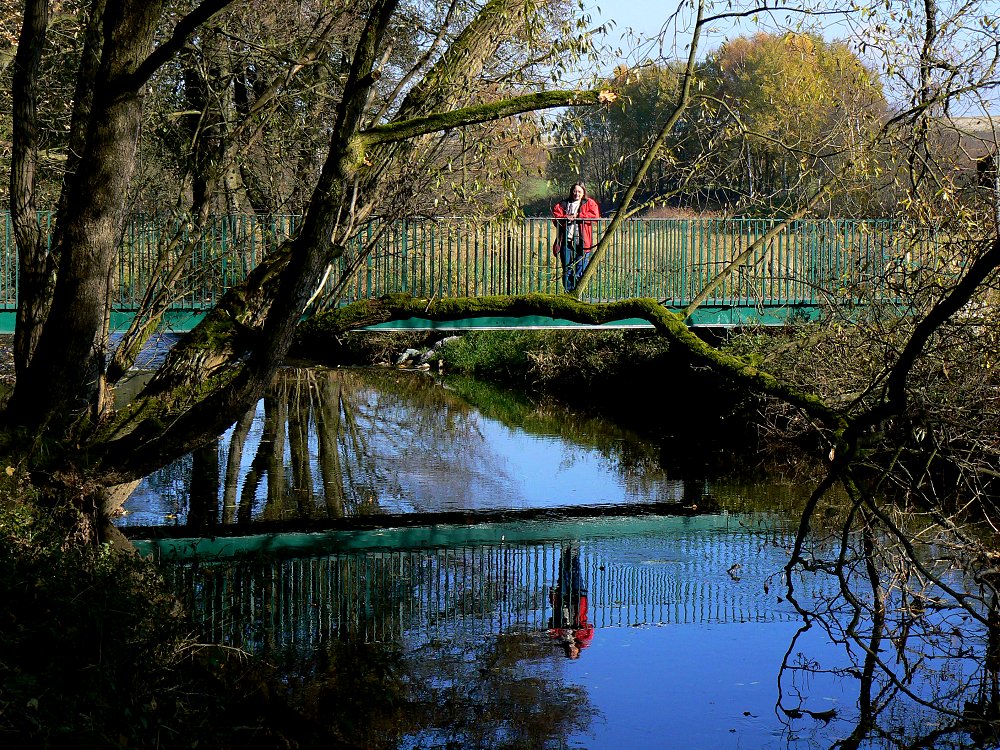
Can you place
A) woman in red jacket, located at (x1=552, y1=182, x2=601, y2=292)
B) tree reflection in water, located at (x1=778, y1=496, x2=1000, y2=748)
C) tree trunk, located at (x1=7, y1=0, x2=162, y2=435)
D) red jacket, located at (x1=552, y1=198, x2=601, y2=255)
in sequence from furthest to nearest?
red jacket, located at (x1=552, y1=198, x2=601, y2=255), woman in red jacket, located at (x1=552, y1=182, x2=601, y2=292), tree trunk, located at (x1=7, y1=0, x2=162, y2=435), tree reflection in water, located at (x1=778, y1=496, x2=1000, y2=748)

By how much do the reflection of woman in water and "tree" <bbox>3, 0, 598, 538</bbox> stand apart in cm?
293

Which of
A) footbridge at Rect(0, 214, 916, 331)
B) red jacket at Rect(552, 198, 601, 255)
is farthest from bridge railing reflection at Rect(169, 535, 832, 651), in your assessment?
red jacket at Rect(552, 198, 601, 255)

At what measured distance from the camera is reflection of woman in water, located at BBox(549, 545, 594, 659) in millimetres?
8406

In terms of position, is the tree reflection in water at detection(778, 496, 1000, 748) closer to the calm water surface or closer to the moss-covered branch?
the calm water surface

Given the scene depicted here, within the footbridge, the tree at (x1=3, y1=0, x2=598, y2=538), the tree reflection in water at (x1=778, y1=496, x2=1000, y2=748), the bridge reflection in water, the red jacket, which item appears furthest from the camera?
the red jacket

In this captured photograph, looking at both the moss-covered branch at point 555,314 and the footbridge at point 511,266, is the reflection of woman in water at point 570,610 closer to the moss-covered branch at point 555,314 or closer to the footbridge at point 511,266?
the moss-covered branch at point 555,314

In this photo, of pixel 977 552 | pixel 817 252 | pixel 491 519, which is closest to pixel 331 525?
pixel 491 519

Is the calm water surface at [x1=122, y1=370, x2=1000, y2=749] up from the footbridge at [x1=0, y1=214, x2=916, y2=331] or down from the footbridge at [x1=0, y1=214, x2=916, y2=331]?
down

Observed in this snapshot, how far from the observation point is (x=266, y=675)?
729 cm

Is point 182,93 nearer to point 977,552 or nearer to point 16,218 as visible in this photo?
point 16,218

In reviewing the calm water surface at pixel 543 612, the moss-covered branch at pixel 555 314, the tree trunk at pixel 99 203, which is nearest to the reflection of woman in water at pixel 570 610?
the calm water surface at pixel 543 612

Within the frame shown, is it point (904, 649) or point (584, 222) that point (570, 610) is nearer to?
point (904, 649)

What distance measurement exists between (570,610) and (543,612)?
218 millimetres

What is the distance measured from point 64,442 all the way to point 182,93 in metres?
5.78
